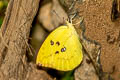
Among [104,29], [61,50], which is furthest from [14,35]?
[104,29]

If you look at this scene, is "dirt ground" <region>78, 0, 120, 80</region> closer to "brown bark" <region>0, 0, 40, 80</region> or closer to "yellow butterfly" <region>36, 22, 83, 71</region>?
"yellow butterfly" <region>36, 22, 83, 71</region>

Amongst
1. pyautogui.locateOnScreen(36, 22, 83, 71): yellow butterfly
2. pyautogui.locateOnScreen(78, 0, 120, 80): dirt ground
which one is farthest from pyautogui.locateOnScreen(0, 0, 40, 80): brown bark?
pyautogui.locateOnScreen(78, 0, 120, 80): dirt ground

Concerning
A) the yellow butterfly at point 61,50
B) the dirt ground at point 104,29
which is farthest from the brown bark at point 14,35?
the dirt ground at point 104,29

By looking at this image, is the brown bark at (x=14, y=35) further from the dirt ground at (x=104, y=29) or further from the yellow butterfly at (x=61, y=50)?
the dirt ground at (x=104, y=29)

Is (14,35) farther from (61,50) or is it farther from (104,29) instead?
(104,29)

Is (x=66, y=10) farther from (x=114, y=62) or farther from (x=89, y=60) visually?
(x=114, y=62)

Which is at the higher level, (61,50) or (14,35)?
(14,35)
